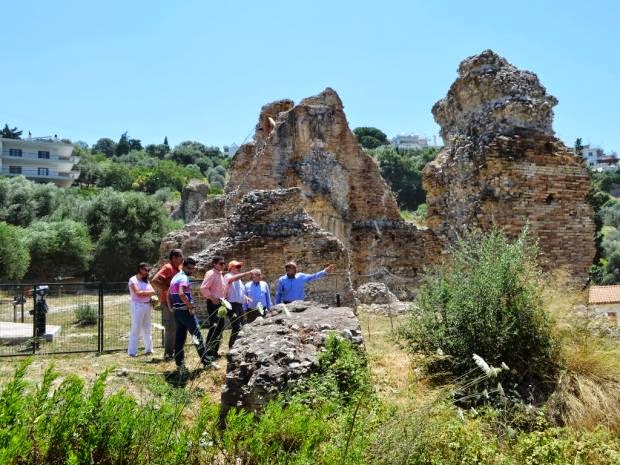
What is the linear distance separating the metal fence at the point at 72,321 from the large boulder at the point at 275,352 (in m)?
5.14

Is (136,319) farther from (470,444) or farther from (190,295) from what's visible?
(470,444)

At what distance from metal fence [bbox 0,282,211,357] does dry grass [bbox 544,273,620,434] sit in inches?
303

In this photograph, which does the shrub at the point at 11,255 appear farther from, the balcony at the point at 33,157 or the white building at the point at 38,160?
the balcony at the point at 33,157

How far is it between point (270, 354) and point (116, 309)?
447 inches

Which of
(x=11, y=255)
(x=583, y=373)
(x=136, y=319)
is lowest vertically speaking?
(x=136, y=319)

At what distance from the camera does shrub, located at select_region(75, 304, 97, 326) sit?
1398 cm

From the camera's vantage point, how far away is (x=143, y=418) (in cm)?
314

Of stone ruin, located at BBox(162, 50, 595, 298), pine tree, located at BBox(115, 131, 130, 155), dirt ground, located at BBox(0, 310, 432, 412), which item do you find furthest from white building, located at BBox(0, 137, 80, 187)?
dirt ground, located at BBox(0, 310, 432, 412)

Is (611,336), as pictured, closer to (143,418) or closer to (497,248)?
(497,248)

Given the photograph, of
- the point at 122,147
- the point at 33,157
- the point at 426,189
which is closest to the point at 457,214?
the point at 426,189

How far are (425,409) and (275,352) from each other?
1.72 meters

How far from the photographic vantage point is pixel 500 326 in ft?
17.2

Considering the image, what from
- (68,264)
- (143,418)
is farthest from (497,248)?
(68,264)

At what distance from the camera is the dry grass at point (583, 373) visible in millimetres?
4582
